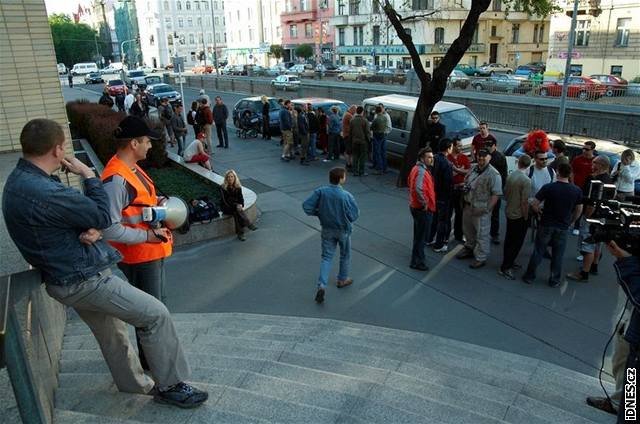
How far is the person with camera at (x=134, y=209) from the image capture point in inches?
128

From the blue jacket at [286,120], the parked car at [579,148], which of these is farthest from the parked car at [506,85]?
the parked car at [579,148]

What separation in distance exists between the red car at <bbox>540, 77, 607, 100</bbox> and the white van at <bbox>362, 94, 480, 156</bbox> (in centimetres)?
1329

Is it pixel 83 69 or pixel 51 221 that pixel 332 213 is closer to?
pixel 51 221

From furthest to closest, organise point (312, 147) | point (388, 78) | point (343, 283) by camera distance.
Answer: point (388, 78), point (312, 147), point (343, 283)

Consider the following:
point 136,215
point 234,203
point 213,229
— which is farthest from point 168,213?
point 213,229

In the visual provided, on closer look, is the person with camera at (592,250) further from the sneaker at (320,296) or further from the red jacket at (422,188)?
the sneaker at (320,296)

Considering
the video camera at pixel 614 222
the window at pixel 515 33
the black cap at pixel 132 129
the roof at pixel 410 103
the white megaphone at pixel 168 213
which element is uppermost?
the window at pixel 515 33

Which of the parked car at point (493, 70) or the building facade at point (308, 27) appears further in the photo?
the building facade at point (308, 27)

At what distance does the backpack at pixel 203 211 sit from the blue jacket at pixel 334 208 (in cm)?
287

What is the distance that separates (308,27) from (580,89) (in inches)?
2240

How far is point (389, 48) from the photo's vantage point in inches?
2534

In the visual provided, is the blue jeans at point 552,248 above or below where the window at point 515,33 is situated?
below

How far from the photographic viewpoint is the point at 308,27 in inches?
3022

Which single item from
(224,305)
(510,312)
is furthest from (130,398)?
(510,312)
